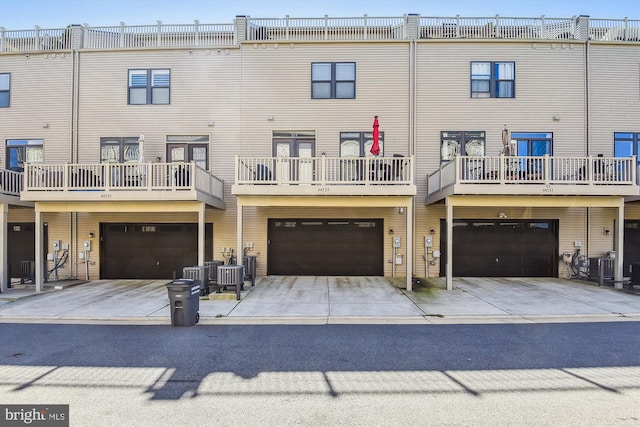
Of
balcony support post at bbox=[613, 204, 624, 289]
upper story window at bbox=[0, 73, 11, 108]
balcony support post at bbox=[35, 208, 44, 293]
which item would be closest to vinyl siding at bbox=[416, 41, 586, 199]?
balcony support post at bbox=[613, 204, 624, 289]

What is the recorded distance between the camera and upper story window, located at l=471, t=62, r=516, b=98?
43.9 feet

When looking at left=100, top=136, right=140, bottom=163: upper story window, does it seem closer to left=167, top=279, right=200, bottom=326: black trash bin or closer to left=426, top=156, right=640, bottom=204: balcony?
left=167, top=279, right=200, bottom=326: black trash bin

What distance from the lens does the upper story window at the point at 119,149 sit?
13.6m

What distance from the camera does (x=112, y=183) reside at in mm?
11172

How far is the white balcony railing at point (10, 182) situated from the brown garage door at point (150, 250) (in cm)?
289

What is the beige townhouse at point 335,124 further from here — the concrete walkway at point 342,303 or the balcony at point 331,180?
the balcony at point 331,180

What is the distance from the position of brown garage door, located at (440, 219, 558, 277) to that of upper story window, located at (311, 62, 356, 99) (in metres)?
6.61

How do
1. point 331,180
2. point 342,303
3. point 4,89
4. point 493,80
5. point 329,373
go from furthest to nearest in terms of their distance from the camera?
point 4,89, point 493,80, point 331,180, point 342,303, point 329,373

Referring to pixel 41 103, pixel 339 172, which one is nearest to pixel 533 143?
pixel 339 172

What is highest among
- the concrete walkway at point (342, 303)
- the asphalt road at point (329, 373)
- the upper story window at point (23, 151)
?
the upper story window at point (23, 151)

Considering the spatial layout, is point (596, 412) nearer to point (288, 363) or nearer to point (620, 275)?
point (288, 363)

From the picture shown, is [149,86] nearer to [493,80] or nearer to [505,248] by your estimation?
[493,80]

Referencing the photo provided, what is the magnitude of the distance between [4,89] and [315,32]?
43.0 ft

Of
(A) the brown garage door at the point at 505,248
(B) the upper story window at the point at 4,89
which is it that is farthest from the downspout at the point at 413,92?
(B) the upper story window at the point at 4,89
